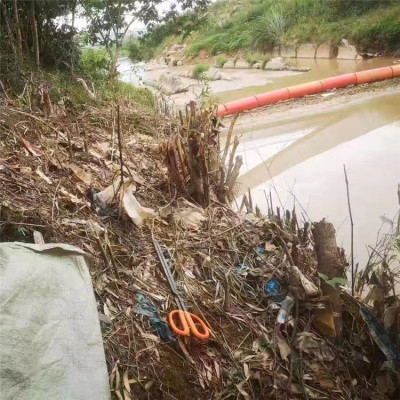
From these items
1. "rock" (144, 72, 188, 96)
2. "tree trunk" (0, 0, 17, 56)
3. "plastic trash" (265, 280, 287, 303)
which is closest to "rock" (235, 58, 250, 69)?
"rock" (144, 72, 188, 96)

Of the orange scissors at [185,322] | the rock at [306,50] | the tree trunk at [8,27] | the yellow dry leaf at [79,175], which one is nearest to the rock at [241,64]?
the rock at [306,50]

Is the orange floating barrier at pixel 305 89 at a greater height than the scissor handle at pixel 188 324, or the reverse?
the orange floating barrier at pixel 305 89

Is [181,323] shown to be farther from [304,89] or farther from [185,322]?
[304,89]

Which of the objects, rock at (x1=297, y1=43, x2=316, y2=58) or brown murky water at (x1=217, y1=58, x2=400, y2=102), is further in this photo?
rock at (x1=297, y1=43, x2=316, y2=58)

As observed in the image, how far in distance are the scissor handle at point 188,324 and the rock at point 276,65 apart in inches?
408

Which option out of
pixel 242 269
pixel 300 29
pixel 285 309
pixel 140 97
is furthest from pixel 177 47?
pixel 285 309

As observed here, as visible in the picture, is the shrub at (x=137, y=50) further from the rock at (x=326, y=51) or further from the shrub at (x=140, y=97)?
the rock at (x=326, y=51)

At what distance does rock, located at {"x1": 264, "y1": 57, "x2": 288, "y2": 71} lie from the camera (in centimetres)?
1095

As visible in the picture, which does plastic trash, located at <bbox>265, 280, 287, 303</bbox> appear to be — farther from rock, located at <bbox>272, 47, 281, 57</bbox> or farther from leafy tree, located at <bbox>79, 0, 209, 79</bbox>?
rock, located at <bbox>272, 47, 281, 57</bbox>

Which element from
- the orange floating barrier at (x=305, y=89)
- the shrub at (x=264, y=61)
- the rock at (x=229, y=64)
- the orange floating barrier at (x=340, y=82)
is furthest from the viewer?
the rock at (x=229, y=64)

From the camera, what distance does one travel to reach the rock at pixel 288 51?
40.5 feet

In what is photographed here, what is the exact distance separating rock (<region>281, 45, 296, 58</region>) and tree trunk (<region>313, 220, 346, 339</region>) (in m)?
11.7

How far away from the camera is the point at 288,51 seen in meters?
12.4

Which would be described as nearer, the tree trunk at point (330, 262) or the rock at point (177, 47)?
the tree trunk at point (330, 262)
